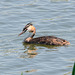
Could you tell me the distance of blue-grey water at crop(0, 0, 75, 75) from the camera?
35.9 feet

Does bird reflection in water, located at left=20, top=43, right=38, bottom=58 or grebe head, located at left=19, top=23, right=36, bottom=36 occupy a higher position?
grebe head, located at left=19, top=23, right=36, bottom=36

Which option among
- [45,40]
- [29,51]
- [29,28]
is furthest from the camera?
[29,28]

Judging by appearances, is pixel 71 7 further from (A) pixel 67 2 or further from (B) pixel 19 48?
(B) pixel 19 48

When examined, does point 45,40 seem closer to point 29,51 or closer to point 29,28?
point 29,51

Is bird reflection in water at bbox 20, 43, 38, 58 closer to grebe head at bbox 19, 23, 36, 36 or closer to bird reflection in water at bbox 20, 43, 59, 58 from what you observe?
bird reflection in water at bbox 20, 43, 59, 58

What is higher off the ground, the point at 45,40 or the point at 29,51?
the point at 45,40

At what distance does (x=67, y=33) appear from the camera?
587 inches

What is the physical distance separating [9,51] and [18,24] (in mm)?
3937

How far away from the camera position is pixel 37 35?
15359 mm

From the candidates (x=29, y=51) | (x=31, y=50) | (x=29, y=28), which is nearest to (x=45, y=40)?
(x=31, y=50)

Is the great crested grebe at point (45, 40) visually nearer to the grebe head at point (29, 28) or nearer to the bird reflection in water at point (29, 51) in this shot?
the grebe head at point (29, 28)

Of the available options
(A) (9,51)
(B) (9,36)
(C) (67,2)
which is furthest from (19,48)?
(C) (67,2)

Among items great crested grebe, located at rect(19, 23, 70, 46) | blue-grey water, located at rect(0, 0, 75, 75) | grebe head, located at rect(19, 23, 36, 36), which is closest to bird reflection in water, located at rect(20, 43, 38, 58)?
blue-grey water, located at rect(0, 0, 75, 75)

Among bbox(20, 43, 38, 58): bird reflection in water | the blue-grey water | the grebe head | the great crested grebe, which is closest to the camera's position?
the blue-grey water
